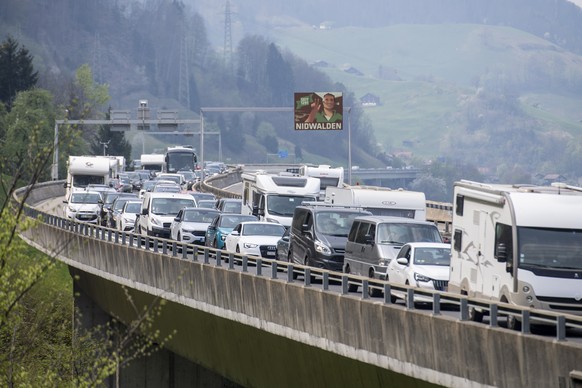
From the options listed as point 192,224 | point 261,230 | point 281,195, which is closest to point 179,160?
point 281,195

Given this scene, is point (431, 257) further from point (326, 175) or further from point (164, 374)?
point (326, 175)

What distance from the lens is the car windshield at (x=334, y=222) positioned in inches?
1357

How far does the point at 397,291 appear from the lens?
76.8 feet

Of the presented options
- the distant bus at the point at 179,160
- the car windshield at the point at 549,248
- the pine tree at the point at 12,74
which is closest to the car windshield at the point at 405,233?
the car windshield at the point at 549,248

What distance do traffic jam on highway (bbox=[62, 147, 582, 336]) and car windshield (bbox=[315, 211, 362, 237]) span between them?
0.11 feet

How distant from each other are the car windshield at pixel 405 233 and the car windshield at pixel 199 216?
16.2m

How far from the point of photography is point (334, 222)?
34.9 m

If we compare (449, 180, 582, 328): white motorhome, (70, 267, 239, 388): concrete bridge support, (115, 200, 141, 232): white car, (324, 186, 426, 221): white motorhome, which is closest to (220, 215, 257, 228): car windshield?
(324, 186, 426, 221): white motorhome

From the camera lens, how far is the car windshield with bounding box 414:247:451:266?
89.9 ft

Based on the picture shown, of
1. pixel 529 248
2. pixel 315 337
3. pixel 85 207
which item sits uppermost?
pixel 529 248

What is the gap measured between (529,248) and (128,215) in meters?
37.0

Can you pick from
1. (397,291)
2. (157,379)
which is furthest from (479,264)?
(157,379)

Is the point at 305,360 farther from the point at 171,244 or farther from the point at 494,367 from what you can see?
the point at 171,244

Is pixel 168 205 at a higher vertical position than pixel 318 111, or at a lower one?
lower
